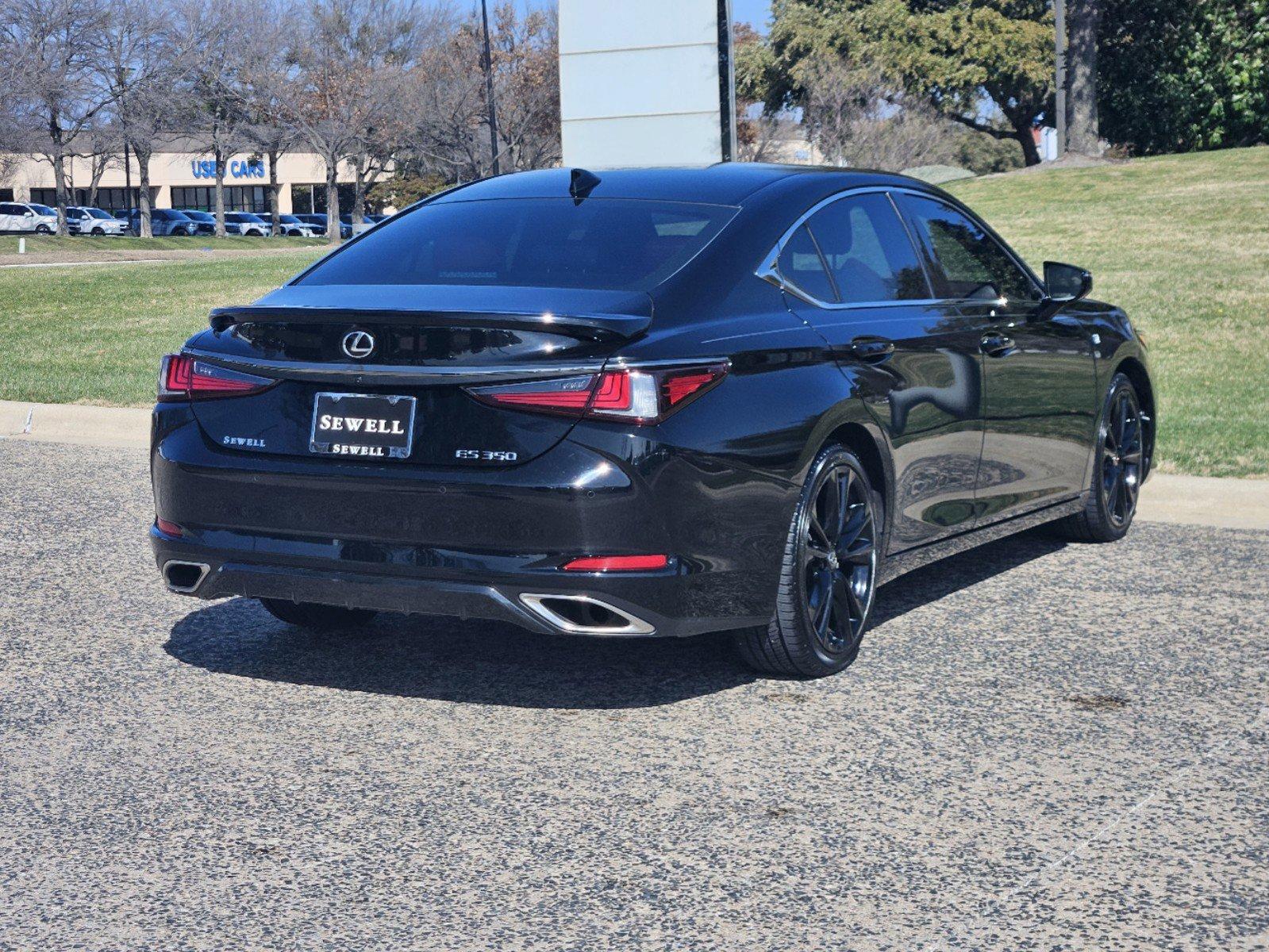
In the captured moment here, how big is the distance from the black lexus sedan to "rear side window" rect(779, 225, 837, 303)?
0.03 feet

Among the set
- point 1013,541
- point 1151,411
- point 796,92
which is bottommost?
point 1013,541

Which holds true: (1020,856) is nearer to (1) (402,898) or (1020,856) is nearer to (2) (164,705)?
(1) (402,898)

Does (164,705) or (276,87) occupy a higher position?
(276,87)

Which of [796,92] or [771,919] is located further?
[796,92]

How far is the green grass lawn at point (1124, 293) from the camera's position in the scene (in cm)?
1240

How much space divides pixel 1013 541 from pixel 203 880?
5.12m

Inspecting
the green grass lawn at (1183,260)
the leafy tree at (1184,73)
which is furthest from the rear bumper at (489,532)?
the leafy tree at (1184,73)

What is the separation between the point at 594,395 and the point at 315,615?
1957mm

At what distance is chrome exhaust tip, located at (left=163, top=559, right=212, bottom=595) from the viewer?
5027 mm

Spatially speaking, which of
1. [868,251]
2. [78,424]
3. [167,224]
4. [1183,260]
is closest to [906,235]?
[868,251]

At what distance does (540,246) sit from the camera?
528 centimetres

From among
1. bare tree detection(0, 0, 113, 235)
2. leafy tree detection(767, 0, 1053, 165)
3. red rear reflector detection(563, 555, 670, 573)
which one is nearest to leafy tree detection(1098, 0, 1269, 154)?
leafy tree detection(767, 0, 1053, 165)

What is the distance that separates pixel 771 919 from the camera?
3451 millimetres

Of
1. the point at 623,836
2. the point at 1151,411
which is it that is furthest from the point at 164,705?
the point at 1151,411
